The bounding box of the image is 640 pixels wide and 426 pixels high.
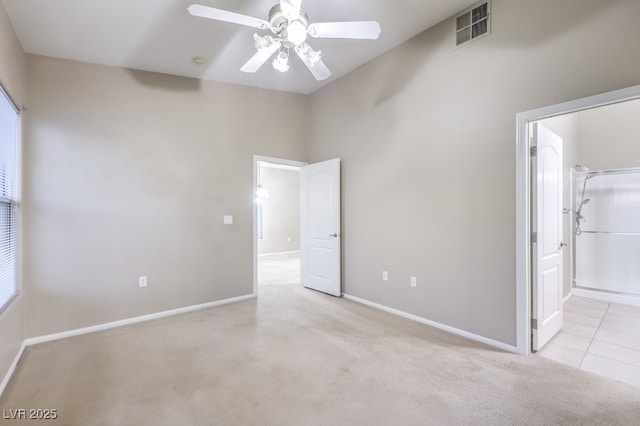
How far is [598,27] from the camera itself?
2.20m

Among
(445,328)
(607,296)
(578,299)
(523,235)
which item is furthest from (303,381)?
(607,296)

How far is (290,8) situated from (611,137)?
4.97 meters

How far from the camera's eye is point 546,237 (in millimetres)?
2844

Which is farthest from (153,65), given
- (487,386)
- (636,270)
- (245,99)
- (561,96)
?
(636,270)

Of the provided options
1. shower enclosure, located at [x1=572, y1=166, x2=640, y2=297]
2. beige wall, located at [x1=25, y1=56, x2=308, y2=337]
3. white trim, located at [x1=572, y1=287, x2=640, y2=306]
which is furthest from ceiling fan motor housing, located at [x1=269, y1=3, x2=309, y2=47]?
white trim, located at [x1=572, y1=287, x2=640, y2=306]

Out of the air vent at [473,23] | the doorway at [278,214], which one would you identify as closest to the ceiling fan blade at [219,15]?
the air vent at [473,23]

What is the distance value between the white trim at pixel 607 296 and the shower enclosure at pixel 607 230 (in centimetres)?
6

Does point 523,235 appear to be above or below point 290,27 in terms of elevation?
below

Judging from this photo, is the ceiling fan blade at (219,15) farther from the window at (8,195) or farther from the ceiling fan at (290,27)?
the window at (8,195)

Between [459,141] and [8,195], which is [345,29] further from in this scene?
[8,195]

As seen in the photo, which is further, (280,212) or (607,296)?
(280,212)

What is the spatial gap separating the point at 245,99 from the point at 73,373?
366cm

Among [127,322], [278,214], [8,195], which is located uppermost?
[8,195]

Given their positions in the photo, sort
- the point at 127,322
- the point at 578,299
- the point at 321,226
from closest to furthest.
→ the point at 127,322
the point at 578,299
the point at 321,226
